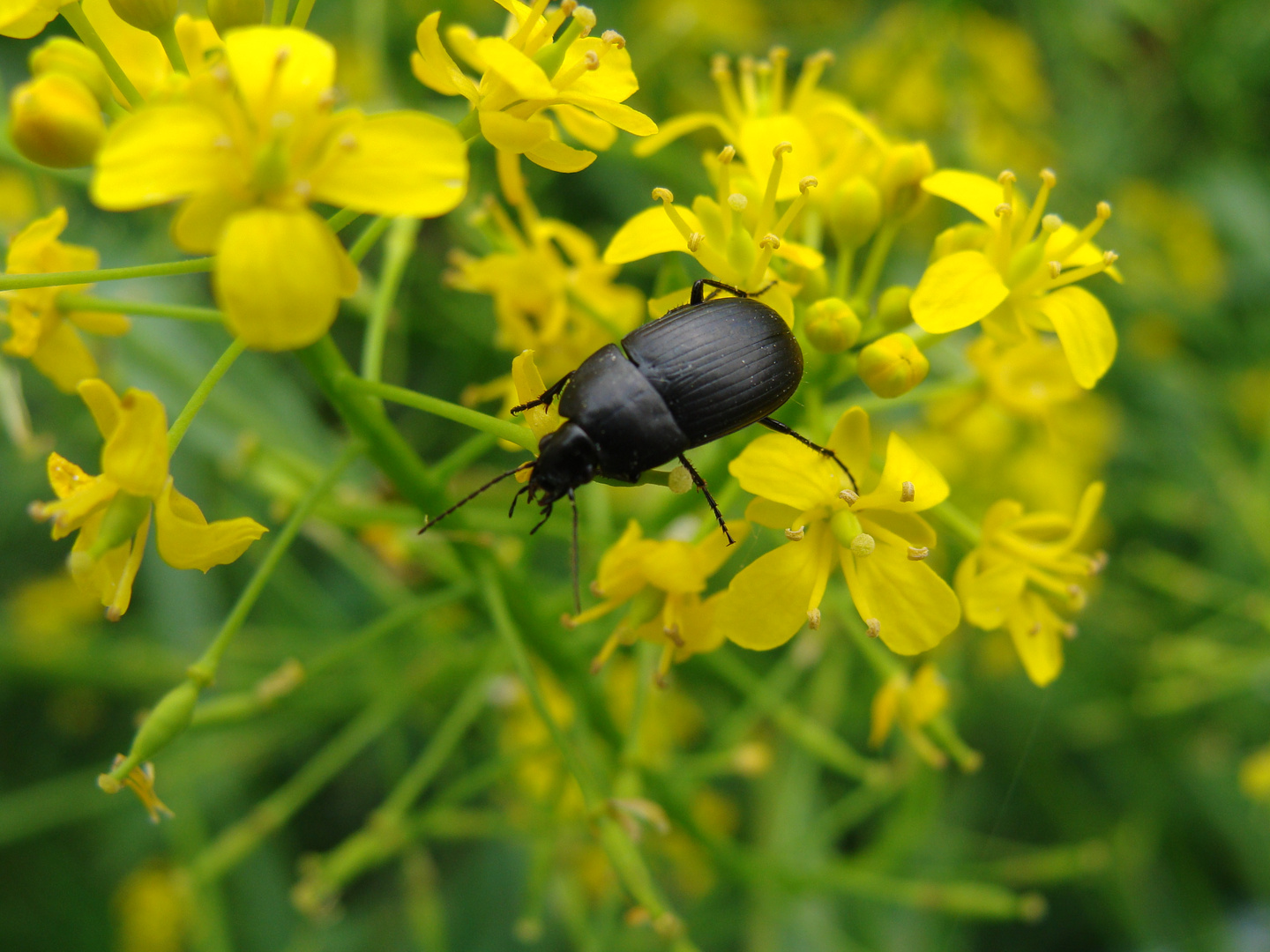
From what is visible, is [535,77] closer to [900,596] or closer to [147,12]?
[147,12]

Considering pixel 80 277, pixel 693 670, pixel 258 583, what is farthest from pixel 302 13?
pixel 693 670

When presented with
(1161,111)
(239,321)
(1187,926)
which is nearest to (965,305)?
(239,321)

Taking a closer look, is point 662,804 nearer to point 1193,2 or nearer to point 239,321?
point 239,321

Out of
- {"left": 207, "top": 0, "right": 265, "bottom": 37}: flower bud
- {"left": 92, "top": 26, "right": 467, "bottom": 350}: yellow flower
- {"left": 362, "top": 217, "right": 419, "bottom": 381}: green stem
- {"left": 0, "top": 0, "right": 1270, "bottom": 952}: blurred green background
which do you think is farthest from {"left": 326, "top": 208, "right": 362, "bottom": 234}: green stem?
{"left": 0, "top": 0, "right": 1270, "bottom": 952}: blurred green background

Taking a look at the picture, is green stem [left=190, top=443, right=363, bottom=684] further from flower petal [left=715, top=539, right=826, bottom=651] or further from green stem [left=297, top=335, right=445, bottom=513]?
flower petal [left=715, top=539, right=826, bottom=651]

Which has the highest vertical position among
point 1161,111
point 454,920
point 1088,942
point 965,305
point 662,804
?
point 965,305
